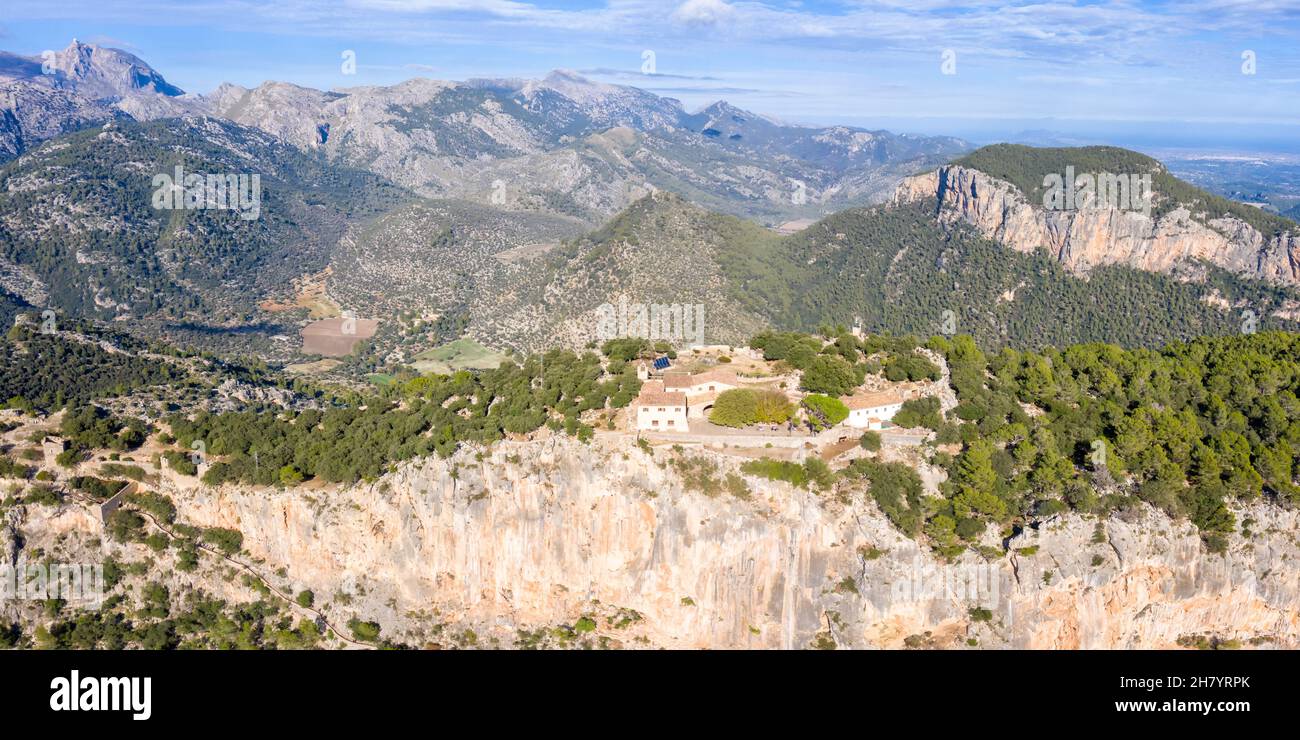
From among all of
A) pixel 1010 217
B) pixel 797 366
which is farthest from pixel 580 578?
pixel 1010 217

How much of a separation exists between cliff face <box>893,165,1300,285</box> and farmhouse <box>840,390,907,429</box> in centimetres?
8875

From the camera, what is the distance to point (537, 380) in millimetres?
59594

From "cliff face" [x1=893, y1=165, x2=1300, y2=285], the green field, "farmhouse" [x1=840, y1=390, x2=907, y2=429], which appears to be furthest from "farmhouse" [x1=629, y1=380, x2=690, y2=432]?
"cliff face" [x1=893, y1=165, x2=1300, y2=285]

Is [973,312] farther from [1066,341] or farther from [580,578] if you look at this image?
[580,578]

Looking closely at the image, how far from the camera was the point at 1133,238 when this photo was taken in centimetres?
12125

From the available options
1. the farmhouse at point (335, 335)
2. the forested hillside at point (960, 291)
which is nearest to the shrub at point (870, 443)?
the forested hillside at point (960, 291)

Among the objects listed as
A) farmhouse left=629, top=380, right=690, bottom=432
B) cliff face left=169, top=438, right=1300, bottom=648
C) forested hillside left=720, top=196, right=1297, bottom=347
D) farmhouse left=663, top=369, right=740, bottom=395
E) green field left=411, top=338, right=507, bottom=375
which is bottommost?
cliff face left=169, top=438, right=1300, bottom=648

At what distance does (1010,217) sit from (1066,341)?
29.0 meters

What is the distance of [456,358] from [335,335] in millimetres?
28260

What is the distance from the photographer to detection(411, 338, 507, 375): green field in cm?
11556

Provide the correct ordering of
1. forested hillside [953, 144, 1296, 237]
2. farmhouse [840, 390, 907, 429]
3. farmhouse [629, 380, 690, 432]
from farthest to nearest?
forested hillside [953, 144, 1296, 237] < farmhouse [840, 390, 907, 429] < farmhouse [629, 380, 690, 432]

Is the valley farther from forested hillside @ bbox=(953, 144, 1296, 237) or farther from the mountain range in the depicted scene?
forested hillside @ bbox=(953, 144, 1296, 237)

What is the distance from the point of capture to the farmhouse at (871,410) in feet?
A: 167

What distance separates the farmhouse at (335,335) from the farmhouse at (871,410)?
318ft
